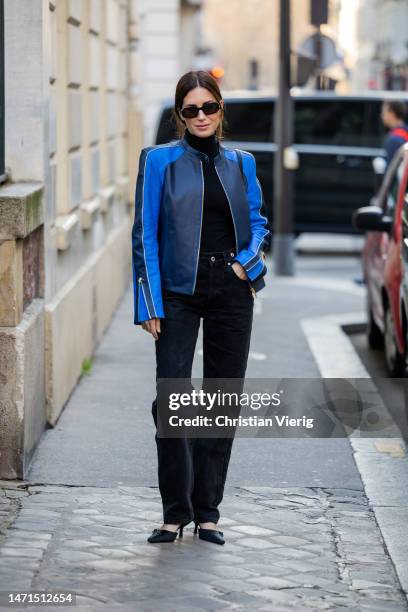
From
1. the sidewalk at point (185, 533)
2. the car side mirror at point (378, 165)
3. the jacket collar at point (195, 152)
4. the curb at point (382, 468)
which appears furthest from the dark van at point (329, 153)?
the jacket collar at point (195, 152)

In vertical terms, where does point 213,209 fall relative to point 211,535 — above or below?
above

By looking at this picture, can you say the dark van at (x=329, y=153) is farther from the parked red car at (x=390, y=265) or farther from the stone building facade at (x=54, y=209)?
the parked red car at (x=390, y=265)

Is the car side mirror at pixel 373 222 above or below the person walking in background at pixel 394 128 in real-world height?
below

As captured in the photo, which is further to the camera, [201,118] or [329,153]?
[329,153]

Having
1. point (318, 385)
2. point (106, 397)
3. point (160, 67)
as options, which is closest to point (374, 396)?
point (318, 385)

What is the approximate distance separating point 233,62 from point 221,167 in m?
66.0

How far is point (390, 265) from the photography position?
32.9 ft

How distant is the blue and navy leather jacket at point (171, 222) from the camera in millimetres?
5645

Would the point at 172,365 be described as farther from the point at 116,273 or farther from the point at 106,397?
the point at 116,273

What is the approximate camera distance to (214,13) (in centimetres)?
7212

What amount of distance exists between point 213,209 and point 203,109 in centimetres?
38

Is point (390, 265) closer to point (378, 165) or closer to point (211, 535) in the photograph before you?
point (211, 535)

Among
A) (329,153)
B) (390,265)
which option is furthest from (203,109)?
(329,153)

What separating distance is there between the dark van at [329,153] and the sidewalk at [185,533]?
11.0 m
